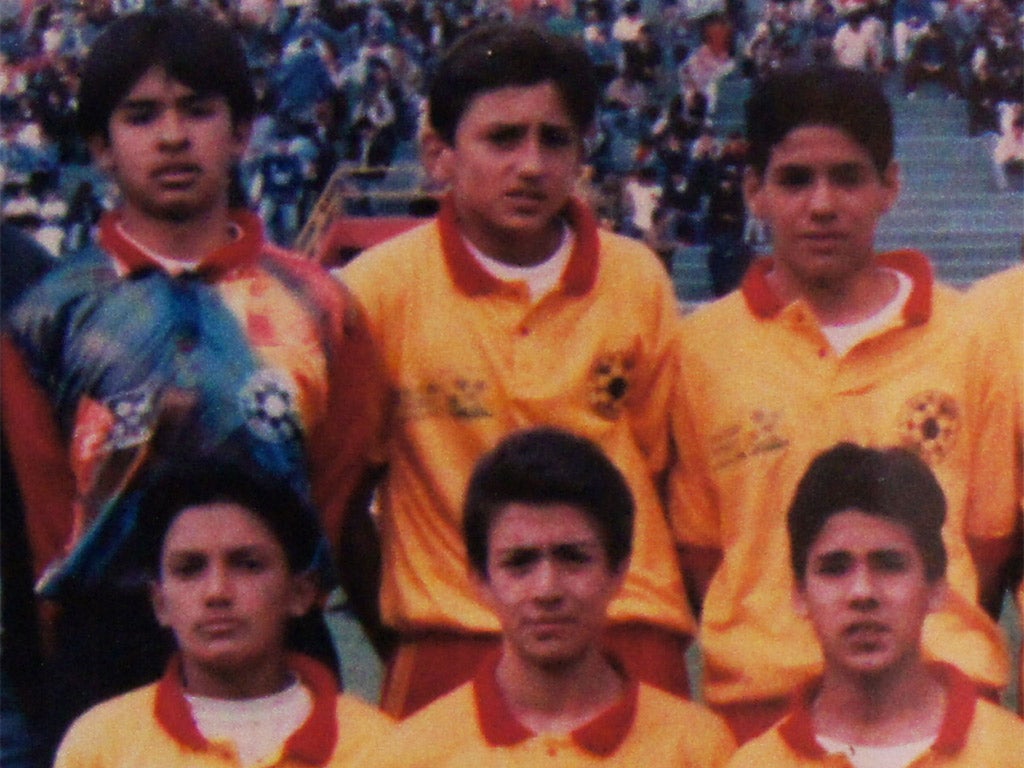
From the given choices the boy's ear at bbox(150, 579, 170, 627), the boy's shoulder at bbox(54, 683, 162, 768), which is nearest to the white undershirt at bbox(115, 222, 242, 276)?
the boy's ear at bbox(150, 579, 170, 627)

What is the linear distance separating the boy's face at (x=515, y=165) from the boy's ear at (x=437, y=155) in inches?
1.1

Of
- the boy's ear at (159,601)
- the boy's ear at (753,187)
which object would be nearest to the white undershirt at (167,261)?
the boy's ear at (159,601)

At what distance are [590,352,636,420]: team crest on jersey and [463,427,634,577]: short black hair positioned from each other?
152 millimetres

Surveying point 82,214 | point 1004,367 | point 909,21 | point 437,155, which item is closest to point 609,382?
point 437,155

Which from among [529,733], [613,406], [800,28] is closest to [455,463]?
[613,406]

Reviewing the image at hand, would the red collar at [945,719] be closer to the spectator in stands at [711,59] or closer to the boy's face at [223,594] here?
the boy's face at [223,594]

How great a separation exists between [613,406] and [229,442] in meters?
0.46

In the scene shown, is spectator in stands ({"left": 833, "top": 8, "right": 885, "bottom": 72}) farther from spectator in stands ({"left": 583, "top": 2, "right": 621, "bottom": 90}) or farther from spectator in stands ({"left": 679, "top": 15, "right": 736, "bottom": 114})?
spectator in stands ({"left": 583, "top": 2, "right": 621, "bottom": 90})

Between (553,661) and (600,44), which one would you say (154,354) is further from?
(600,44)

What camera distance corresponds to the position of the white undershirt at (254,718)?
205 centimetres

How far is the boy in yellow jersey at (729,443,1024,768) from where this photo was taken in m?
1.93

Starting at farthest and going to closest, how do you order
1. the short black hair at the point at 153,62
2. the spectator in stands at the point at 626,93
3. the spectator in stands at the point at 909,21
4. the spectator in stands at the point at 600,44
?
Result: the spectator in stands at the point at 626,93
the spectator in stands at the point at 600,44
the spectator in stands at the point at 909,21
the short black hair at the point at 153,62

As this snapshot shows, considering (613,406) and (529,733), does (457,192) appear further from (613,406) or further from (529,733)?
(529,733)

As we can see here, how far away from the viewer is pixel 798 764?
1950mm
